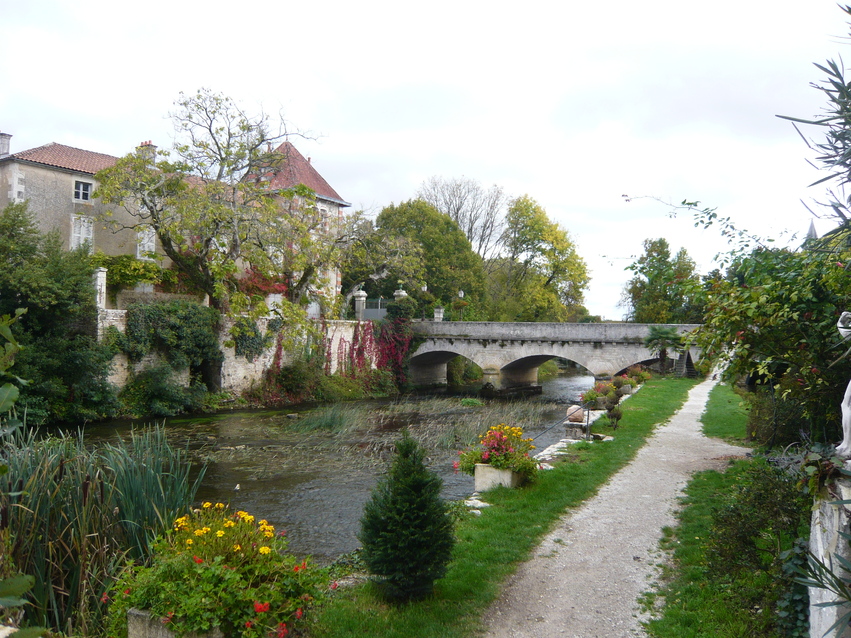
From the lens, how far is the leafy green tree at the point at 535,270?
3941cm

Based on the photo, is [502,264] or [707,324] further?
[502,264]

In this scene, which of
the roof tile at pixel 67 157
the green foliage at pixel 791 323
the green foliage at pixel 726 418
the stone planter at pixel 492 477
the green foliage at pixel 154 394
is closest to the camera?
the green foliage at pixel 791 323

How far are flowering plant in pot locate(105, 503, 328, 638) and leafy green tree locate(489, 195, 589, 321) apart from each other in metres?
34.9

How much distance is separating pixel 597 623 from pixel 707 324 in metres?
3.24

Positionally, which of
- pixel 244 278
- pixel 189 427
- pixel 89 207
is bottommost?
pixel 189 427

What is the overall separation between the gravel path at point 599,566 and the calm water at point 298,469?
2637 millimetres

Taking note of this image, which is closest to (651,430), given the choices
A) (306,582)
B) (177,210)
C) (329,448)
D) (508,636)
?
(329,448)

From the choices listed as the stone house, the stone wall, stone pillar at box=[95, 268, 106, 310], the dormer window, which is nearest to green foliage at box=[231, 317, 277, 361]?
the stone wall

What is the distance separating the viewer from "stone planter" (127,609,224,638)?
3.95 m

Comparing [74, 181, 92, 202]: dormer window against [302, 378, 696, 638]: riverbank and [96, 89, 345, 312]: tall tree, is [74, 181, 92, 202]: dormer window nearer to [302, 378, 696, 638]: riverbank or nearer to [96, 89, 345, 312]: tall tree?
[96, 89, 345, 312]: tall tree

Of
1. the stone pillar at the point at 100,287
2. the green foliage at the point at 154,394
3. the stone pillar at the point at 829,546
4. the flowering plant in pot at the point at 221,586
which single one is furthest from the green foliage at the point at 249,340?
the stone pillar at the point at 829,546

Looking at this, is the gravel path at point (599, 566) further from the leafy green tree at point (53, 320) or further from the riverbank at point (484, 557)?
the leafy green tree at point (53, 320)

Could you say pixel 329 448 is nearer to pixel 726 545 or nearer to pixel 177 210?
pixel 177 210

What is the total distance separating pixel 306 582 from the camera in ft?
14.2
